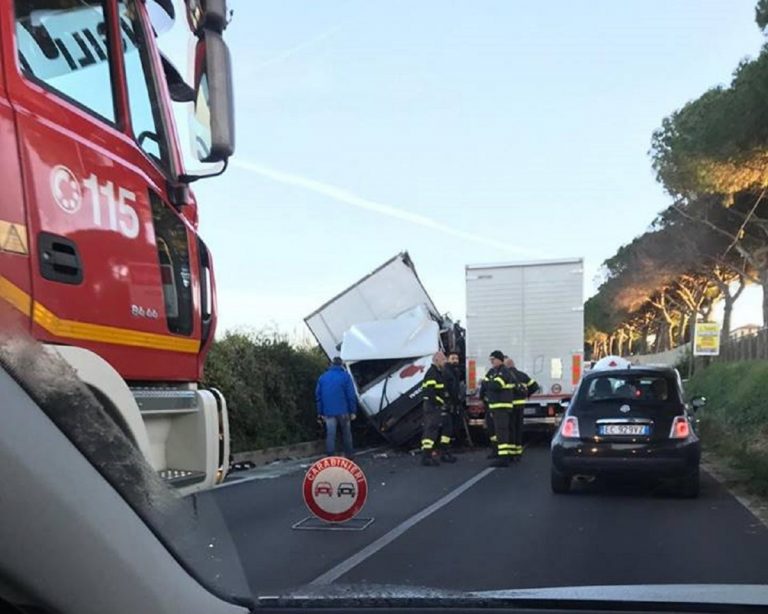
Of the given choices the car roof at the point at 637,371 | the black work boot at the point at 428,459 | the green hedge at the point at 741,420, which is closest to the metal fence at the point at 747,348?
the green hedge at the point at 741,420

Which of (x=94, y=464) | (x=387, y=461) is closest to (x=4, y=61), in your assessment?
(x=94, y=464)

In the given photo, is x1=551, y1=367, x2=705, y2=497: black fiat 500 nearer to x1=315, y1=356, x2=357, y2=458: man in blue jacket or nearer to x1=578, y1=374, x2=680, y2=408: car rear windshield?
x1=578, y1=374, x2=680, y2=408: car rear windshield

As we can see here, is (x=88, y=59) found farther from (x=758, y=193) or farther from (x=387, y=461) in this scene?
→ (x=758, y=193)

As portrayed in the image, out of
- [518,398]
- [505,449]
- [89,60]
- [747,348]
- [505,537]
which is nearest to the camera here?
[89,60]

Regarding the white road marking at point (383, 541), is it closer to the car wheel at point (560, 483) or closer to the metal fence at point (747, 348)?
the car wheel at point (560, 483)

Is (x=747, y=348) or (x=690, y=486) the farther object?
(x=747, y=348)

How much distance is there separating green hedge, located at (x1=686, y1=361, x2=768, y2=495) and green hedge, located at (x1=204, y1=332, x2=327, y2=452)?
7.58 metres

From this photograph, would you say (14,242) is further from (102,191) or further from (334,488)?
(334,488)

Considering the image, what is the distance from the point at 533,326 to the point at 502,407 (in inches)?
166

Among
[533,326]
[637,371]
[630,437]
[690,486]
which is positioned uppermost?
[533,326]

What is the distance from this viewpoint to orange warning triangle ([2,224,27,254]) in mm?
2056

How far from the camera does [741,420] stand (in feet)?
51.3

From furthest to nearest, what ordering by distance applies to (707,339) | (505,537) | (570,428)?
(707,339), (570,428), (505,537)

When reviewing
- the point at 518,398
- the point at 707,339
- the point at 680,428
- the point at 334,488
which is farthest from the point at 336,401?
the point at 707,339
